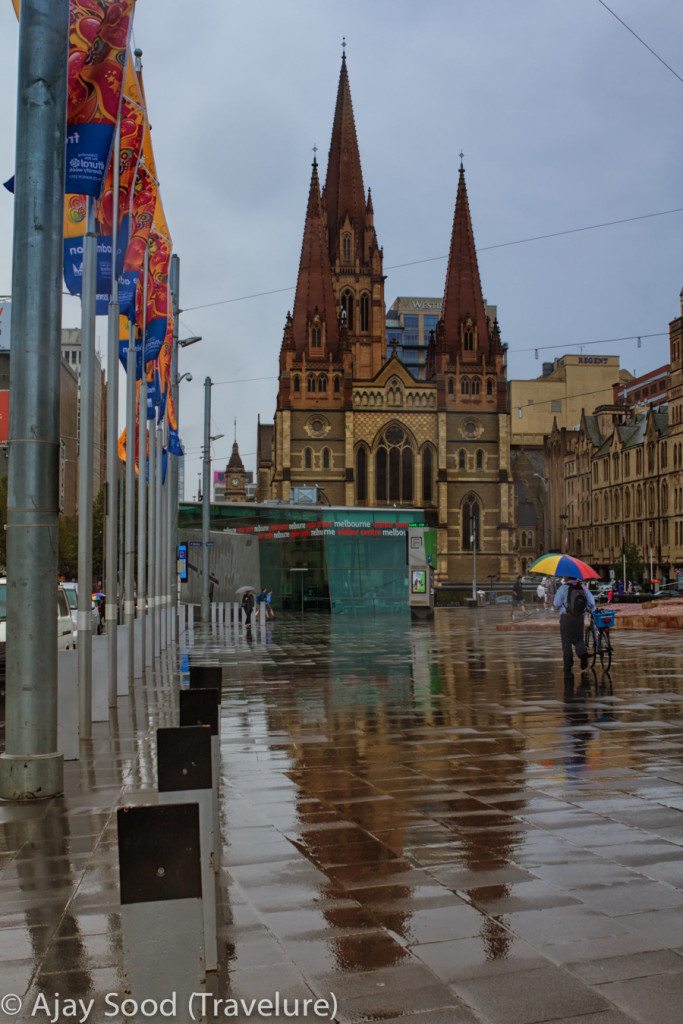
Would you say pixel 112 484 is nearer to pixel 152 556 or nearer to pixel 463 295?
pixel 152 556

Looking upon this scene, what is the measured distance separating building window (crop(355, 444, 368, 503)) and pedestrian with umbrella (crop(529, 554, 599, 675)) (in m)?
75.7

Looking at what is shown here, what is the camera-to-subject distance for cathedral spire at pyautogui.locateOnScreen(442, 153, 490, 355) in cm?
9869

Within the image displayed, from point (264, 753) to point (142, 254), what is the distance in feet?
32.9

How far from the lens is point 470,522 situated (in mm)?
95875

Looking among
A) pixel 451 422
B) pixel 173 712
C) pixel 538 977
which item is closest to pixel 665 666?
pixel 173 712

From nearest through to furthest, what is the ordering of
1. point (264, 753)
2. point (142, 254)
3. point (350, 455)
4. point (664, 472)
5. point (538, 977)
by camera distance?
point (538, 977)
point (264, 753)
point (142, 254)
point (664, 472)
point (350, 455)

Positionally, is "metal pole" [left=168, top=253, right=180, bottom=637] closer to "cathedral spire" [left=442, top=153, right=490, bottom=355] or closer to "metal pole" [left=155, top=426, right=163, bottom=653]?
"metal pole" [left=155, top=426, right=163, bottom=653]

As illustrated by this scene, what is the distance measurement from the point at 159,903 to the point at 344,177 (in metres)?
107

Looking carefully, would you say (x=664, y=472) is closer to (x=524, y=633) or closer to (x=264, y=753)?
(x=524, y=633)

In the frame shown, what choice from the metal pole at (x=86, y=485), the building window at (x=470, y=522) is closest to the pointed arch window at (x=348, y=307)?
the building window at (x=470, y=522)

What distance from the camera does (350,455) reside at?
93188 millimetres

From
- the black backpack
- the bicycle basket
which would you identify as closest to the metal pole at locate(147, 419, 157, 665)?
the black backpack

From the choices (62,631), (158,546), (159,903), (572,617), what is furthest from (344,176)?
(159,903)

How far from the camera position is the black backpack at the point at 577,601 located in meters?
17.4
